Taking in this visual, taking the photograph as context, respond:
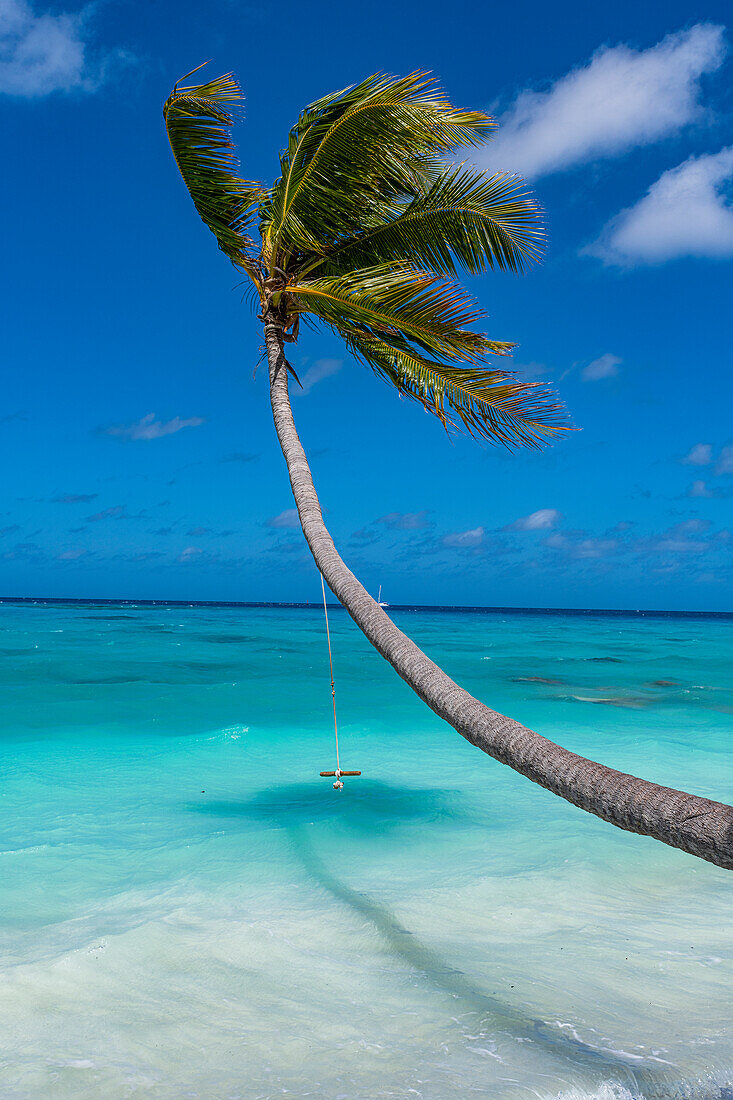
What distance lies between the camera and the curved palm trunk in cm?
215

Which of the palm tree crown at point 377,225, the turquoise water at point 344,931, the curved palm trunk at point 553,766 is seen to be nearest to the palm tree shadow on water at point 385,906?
the turquoise water at point 344,931

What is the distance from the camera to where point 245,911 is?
17.4 feet

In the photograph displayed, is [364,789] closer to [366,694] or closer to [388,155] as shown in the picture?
[388,155]

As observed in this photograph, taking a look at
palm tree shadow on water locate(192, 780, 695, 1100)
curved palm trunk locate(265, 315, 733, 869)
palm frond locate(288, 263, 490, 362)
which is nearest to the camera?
curved palm trunk locate(265, 315, 733, 869)

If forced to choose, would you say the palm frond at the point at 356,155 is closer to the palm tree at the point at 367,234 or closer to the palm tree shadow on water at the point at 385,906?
the palm tree at the point at 367,234

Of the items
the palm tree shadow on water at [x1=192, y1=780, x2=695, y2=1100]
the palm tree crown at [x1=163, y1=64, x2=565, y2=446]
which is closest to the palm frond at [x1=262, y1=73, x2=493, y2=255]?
the palm tree crown at [x1=163, y1=64, x2=565, y2=446]

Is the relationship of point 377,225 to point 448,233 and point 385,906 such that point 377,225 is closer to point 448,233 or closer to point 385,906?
point 448,233

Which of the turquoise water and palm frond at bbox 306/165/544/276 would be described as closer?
the turquoise water

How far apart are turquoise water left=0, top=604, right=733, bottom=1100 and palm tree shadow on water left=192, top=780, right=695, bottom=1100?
0.02 meters

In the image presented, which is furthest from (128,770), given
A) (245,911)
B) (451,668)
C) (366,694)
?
(451,668)

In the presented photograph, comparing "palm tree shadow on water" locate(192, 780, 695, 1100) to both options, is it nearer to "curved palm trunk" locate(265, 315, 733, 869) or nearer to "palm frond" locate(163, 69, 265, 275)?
"curved palm trunk" locate(265, 315, 733, 869)

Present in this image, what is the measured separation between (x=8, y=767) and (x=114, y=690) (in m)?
7.78

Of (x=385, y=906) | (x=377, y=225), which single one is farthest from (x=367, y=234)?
(x=385, y=906)

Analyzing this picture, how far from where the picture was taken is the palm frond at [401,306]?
19.3 ft
